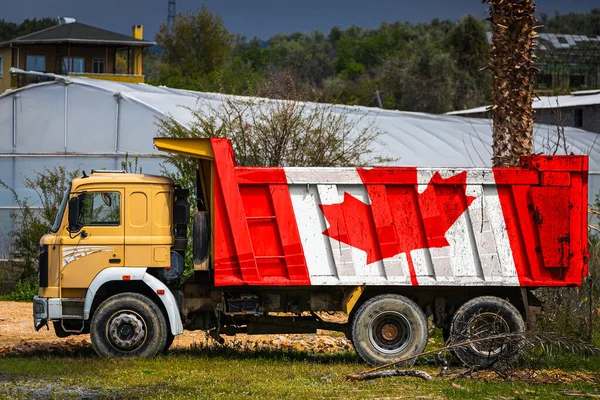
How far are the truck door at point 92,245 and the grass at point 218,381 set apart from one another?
3.86ft

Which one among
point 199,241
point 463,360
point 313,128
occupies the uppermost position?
point 313,128

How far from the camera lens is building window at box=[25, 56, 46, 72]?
62250 mm

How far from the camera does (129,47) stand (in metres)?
64.1

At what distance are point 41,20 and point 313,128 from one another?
292 ft

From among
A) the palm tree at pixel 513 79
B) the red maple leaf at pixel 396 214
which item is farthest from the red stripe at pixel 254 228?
the palm tree at pixel 513 79

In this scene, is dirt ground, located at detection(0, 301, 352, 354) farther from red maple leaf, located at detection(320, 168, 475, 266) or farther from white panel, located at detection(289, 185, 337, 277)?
→ red maple leaf, located at detection(320, 168, 475, 266)

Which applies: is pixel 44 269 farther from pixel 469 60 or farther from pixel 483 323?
pixel 469 60

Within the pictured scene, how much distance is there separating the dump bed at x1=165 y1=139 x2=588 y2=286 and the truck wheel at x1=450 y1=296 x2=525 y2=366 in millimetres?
381

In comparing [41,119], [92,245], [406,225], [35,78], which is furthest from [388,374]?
[35,78]

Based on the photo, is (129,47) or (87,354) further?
(129,47)

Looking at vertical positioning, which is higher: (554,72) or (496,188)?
(554,72)

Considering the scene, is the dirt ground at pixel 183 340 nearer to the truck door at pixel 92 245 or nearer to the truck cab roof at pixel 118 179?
the truck door at pixel 92 245

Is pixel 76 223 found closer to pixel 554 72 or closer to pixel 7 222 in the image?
pixel 7 222

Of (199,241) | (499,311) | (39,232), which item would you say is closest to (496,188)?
(499,311)
